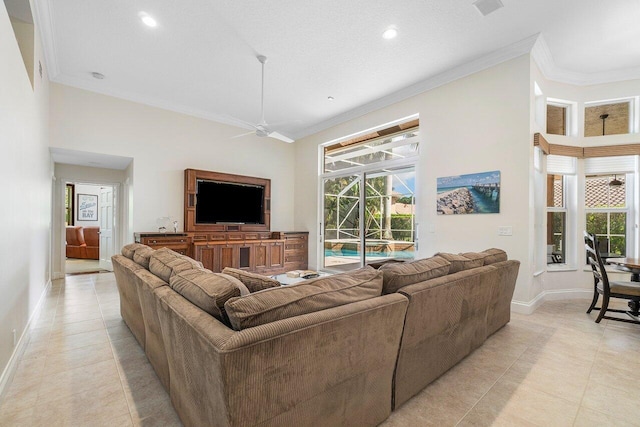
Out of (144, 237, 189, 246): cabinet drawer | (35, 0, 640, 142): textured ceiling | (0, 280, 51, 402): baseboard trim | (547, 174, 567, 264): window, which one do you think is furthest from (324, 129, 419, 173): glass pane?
(0, 280, 51, 402): baseboard trim

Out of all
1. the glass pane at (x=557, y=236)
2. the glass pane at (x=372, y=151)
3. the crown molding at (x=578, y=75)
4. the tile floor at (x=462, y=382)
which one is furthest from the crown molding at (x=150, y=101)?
the glass pane at (x=557, y=236)

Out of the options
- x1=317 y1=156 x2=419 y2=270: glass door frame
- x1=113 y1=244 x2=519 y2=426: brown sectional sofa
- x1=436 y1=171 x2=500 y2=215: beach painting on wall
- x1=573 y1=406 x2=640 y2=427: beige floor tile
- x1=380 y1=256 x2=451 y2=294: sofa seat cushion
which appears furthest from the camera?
x1=317 y1=156 x2=419 y2=270: glass door frame

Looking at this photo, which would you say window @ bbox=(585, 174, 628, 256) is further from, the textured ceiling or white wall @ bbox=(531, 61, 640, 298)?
the textured ceiling

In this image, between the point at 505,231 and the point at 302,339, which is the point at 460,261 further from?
the point at 505,231

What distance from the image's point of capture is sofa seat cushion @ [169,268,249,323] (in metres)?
1.27

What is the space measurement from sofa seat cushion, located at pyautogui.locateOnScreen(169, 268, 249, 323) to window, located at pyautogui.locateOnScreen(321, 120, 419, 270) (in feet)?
13.0

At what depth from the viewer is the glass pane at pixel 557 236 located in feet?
14.8

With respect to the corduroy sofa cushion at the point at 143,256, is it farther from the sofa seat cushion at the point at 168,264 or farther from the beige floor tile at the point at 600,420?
the beige floor tile at the point at 600,420

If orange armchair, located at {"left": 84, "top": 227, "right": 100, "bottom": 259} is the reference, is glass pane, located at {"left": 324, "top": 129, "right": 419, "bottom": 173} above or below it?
above

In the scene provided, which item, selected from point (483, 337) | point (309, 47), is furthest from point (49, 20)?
point (483, 337)

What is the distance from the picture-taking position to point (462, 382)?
6.77ft

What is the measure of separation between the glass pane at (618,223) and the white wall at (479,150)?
6.29 ft

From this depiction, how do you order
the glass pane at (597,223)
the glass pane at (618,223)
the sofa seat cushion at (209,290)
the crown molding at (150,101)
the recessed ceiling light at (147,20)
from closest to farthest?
the sofa seat cushion at (209,290), the recessed ceiling light at (147,20), the glass pane at (618,223), the glass pane at (597,223), the crown molding at (150,101)

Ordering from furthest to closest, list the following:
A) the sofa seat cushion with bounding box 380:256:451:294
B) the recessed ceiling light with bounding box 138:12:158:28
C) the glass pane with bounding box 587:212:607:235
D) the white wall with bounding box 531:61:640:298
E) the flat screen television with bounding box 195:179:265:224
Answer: the flat screen television with bounding box 195:179:265:224 → the glass pane with bounding box 587:212:607:235 → the white wall with bounding box 531:61:640:298 → the recessed ceiling light with bounding box 138:12:158:28 → the sofa seat cushion with bounding box 380:256:451:294
